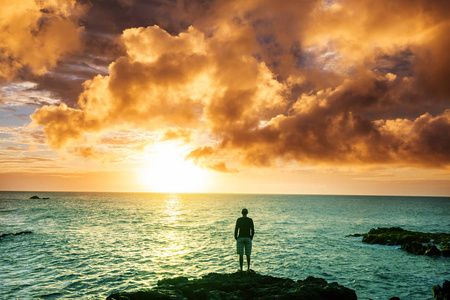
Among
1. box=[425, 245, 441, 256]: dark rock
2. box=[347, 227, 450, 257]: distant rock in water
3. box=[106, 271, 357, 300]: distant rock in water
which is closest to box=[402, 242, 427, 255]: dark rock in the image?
box=[347, 227, 450, 257]: distant rock in water

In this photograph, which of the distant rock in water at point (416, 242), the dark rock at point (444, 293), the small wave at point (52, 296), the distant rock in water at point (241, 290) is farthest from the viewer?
the distant rock in water at point (416, 242)

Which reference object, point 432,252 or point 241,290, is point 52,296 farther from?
point 432,252

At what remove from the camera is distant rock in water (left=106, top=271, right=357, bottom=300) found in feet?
37.9

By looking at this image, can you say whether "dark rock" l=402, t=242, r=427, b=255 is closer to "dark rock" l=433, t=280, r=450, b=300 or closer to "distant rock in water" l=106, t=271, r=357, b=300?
"dark rock" l=433, t=280, r=450, b=300

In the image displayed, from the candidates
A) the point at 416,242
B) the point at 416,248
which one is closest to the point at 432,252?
the point at 416,248

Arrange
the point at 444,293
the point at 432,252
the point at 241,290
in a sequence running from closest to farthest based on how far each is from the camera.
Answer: the point at 241,290, the point at 444,293, the point at 432,252

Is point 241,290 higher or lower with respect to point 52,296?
higher

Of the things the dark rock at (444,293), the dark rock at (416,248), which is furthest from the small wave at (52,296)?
the dark rock at (416,248)

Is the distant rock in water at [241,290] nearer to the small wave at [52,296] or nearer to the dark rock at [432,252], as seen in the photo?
the small wave at [52,296]

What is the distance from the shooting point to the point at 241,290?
41.5 ft

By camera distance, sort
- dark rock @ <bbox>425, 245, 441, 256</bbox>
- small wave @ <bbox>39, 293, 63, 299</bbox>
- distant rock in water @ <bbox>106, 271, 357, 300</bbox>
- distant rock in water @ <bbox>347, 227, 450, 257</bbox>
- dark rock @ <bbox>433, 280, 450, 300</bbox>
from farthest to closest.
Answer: distant rock in water @ <bbox>347, 227, 450, 257</bbox> → dark rock @ <bbox>425, 245, 441, 256</bbox> → small wave @ <bbox>39, 293, 63, 299</bbox> → dark rock @ <bbox>433, 280, 450, 300</bbox> → distant rock in water @ <bbox>106, 271, 357, 300</bbox>

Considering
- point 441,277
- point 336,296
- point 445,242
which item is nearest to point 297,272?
point 336,296

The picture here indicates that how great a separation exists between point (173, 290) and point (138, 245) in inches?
759

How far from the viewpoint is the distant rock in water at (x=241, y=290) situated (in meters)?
11.5
